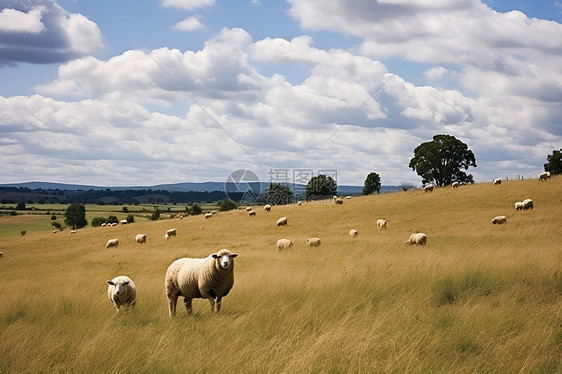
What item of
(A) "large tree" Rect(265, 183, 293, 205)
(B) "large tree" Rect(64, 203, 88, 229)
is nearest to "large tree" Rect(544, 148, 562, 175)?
(A) "large tree" Rect(265, 183, 293, 205)

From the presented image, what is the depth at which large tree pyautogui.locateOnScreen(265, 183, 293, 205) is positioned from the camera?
280 ft

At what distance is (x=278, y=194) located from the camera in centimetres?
8956

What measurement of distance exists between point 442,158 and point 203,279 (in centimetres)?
6633

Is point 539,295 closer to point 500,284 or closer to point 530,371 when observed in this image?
point 500,284

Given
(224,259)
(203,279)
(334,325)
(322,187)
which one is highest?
(322,187)

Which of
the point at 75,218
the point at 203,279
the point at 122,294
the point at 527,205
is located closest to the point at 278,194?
the point at 75,218

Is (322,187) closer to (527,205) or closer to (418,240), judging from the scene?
(527,205)

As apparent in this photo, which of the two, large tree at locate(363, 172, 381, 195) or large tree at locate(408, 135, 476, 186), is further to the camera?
large tree at locate(363, 172, 381, 195)

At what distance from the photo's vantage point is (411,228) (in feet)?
111

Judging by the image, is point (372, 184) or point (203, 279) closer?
point (203, 279)

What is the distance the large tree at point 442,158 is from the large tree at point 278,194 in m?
24.1

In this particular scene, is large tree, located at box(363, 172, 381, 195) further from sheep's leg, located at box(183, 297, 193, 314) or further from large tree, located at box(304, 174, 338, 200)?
sheep's leg, located at box(183, 297, 193, 314)

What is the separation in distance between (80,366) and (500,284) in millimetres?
7983

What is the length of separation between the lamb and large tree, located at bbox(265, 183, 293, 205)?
236 ft
